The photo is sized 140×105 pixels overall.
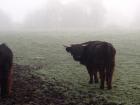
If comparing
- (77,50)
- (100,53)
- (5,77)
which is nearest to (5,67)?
(5,77)

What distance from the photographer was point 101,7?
105m

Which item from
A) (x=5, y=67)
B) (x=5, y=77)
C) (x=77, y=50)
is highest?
(x=77, y=50)

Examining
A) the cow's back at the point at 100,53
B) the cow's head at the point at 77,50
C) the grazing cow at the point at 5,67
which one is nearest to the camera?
the grazing cow at the point at 5,67

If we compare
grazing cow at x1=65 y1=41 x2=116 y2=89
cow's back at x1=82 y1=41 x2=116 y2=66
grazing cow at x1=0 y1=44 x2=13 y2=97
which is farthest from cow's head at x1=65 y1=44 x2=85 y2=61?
grazing cow at x1=0 y1=44 x2=13 y2=97

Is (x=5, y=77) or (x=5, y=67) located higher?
(x=5, y=67)

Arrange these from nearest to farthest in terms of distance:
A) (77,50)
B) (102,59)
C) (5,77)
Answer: (5,77) < (102,59) < (77,50)

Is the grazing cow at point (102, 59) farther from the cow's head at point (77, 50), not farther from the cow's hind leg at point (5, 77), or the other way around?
the cow's hind leg at point (5, 77)

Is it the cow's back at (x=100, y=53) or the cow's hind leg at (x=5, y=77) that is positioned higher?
the cow's back at (x=100, y=53)

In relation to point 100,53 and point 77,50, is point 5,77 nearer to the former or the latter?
point 100,53

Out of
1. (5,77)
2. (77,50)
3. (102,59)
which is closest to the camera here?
(5,77)

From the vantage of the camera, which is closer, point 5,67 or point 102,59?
point 5,67

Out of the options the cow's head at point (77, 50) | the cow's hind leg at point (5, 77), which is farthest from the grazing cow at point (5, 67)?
the cow's head at point (77, 50)

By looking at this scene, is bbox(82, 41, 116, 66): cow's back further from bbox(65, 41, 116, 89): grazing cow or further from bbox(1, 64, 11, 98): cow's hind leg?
bbox(1, 64, 11, 98): cow's hind leg

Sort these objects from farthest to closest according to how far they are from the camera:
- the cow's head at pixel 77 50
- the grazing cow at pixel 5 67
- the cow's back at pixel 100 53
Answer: the cow's head at pixel 77 50, the cow's back at pixel 100 53, the grazing cow at pixel 5 67
